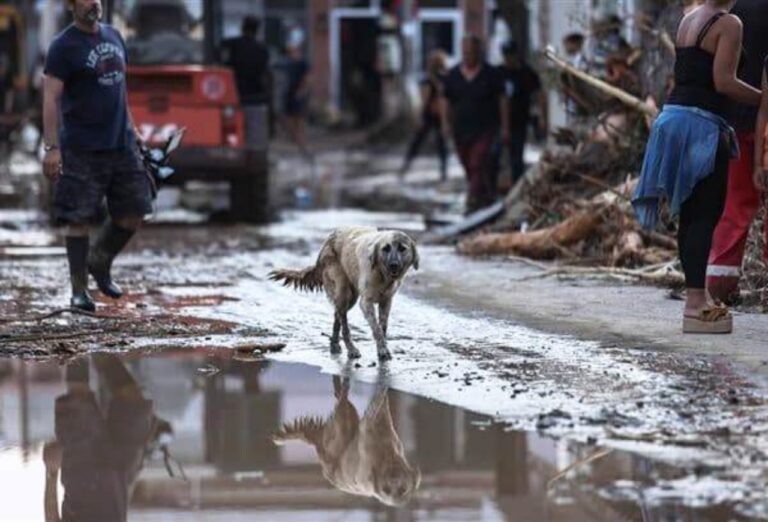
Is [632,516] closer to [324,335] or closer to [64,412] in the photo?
[64,412]

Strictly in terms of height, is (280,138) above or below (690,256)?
below

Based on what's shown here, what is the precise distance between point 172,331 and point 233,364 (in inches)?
41.4

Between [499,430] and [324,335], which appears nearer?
[499,430]

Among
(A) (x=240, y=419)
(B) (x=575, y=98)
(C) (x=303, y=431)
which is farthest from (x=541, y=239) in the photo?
(C) (x=303, y=431)

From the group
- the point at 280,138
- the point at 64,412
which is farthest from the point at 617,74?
the point at 280,138

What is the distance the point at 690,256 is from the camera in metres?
9.12

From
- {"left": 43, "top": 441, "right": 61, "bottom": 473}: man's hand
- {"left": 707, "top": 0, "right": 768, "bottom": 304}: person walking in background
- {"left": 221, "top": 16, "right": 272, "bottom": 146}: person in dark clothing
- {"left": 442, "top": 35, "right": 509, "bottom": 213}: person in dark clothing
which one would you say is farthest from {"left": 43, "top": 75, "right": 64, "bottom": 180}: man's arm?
{"left": 221, "top": 16, "right": 272, "bottom": 146}: person in dark clothing

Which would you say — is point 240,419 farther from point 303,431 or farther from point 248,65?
point 248,65

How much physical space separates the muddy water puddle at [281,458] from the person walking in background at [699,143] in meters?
1.84

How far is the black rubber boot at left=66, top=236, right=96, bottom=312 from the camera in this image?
35.1 ft

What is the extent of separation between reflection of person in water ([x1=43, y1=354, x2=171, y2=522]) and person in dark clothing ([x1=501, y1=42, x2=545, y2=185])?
1157cm

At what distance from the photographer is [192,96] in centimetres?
1872

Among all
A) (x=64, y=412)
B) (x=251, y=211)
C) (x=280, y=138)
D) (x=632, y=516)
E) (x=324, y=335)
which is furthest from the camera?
(x=280, y=138)

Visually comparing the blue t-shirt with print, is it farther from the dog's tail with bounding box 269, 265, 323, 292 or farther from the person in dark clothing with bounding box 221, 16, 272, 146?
the person in dark clothing with bounding box 221, 16, 272, 146
